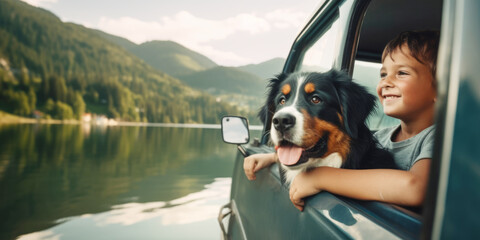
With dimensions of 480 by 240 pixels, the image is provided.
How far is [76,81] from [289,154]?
133 meters

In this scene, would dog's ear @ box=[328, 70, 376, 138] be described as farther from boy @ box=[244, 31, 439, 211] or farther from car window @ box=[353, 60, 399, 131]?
car window @ box=[353, 60, 399, 131]

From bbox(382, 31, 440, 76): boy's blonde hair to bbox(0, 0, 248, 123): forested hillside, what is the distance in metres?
109

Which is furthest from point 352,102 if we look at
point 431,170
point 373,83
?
point 431,170

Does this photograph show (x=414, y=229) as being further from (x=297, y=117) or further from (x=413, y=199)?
(x=297, y=117)

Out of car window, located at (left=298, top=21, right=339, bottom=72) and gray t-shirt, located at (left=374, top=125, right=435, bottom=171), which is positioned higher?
car window, located at (left=298, top=21, right=339, bottom=72)

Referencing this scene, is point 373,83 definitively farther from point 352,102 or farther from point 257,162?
point 257,162

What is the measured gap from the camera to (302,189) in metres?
1.25

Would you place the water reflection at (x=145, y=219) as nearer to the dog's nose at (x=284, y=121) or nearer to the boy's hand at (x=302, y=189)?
the dog's nose at (x=284, y=121)

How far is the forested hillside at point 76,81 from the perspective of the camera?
335ft

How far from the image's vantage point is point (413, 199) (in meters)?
0.95

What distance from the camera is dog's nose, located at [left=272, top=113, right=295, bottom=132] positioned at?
Result: 162cm

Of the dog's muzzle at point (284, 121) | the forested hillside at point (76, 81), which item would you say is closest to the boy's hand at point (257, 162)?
the dog's muzzle at point (284, 121)

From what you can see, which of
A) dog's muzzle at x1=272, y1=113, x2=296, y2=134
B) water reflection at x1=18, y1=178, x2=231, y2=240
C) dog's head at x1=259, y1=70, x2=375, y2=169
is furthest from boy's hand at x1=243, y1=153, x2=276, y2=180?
water reflection at x1=18, y1=178, x2=231, y2=240

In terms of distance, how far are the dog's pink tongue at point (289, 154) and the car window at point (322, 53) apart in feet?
2.24
